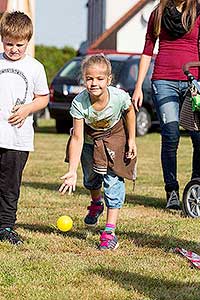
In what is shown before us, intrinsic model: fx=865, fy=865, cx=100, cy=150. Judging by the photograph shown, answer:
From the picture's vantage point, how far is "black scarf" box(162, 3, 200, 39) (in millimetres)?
7816

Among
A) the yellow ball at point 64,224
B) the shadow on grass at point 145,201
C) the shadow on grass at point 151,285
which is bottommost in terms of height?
the shadow on grass at point 145,201

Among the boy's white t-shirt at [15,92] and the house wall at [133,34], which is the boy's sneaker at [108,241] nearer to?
the boy's white t-shirt at [15,92]

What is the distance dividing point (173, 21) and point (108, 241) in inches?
102

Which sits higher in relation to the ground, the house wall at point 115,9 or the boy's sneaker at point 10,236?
the house wall at point 115,9

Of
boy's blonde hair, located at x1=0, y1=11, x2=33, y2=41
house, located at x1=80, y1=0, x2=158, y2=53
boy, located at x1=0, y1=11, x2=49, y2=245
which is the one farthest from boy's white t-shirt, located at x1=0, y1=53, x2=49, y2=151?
house, located at x1=80, y1=0, x2=158, y2=53

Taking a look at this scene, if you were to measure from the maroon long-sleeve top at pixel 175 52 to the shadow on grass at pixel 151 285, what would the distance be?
3015 mm

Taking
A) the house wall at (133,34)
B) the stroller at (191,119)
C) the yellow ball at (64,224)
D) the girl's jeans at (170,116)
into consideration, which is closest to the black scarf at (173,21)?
the girl's jeans at (170,116)

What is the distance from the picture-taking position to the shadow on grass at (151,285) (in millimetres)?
4785

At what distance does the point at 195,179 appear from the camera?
771cm

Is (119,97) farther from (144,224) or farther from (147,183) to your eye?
(147,183)

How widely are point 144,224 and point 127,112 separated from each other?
1325 mm

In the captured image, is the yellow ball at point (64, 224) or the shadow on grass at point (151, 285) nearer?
the shadow on grass at point (151, 285)

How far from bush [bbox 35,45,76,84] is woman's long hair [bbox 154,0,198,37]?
27.8 metres

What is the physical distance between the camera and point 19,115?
6.10 metres
